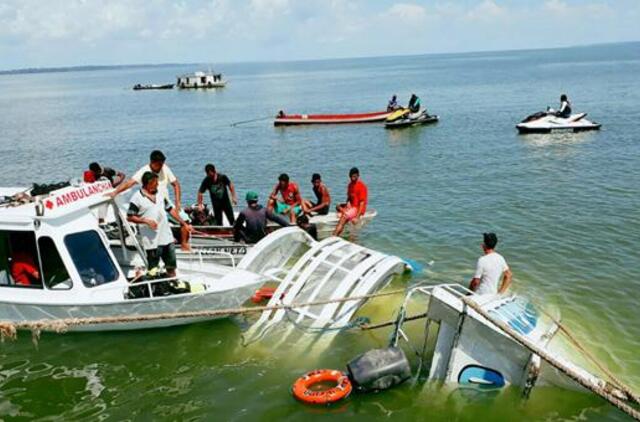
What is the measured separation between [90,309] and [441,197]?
48.8ft

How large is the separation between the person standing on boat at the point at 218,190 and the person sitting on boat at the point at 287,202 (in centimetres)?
116

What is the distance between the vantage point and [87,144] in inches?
1758

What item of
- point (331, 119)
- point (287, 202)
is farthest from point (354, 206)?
point (331, 119)

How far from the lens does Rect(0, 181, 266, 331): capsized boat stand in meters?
10.4

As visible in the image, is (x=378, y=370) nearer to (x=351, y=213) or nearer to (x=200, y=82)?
(x=351, y=213)

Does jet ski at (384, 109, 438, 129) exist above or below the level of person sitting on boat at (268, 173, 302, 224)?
above

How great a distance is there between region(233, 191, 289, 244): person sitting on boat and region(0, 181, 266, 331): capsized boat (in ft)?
8.62

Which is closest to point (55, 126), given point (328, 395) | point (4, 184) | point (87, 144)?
point (87, 144)

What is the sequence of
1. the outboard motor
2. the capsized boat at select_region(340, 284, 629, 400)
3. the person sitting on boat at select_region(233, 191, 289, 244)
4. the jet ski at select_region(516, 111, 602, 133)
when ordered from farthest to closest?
1. the jet ski at select_region(516, 111, 602, 133)
2. the person sitting on boat at select_region(233, 191, 289, 244)
3. the outboard motor
4. the capsized boat at select_region(340, 284, 629, 400)

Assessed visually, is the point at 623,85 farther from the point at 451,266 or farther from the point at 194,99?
the point at 451,266

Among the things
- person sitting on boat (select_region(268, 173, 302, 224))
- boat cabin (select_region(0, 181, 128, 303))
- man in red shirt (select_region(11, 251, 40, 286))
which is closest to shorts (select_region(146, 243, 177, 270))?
boat cabin (select_region(0, 181, 128, 303))

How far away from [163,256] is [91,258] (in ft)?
4.51

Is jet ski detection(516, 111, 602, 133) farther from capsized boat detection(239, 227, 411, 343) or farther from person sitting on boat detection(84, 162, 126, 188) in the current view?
capsized boat detection(239, 227, 411, 343)

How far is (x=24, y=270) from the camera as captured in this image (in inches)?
421
